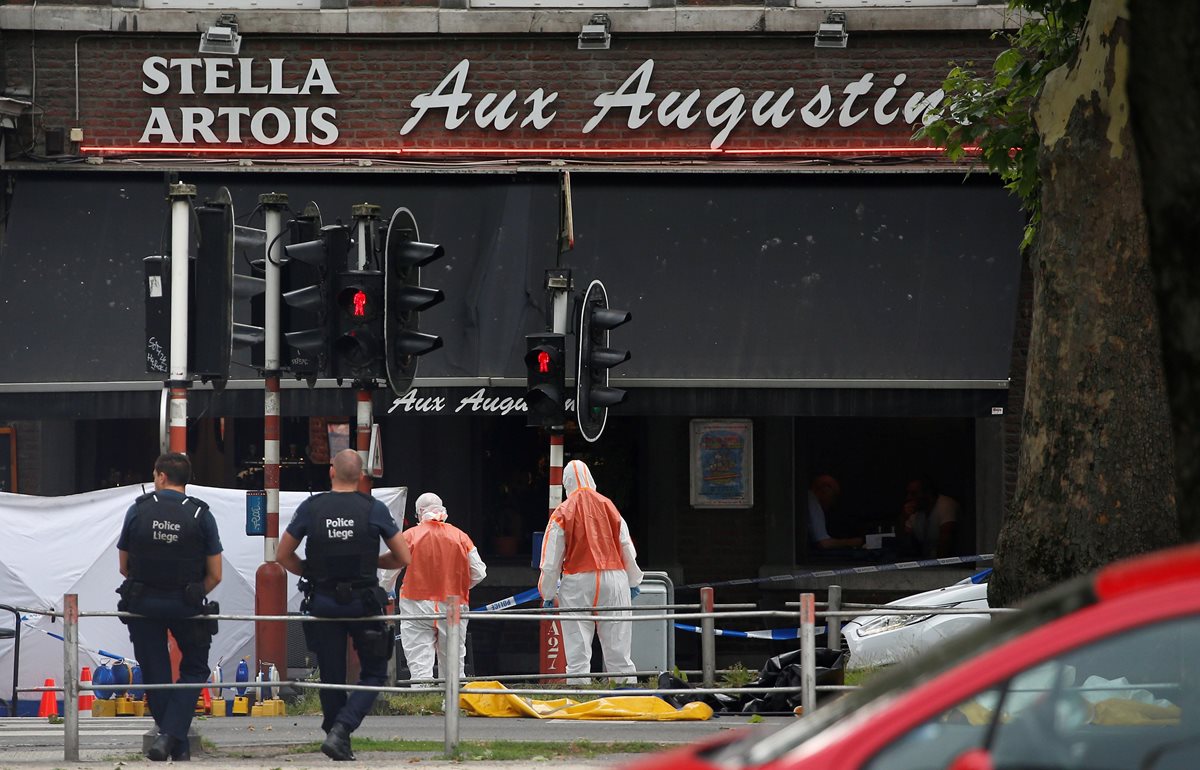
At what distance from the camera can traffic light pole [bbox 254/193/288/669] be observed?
13109mm

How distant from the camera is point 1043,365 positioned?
30.0 feet

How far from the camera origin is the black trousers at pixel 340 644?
10016 millimetres

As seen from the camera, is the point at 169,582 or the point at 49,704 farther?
the point at 49,704

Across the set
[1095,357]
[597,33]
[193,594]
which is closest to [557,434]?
[597,33]

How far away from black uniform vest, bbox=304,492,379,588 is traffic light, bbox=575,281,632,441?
434cm

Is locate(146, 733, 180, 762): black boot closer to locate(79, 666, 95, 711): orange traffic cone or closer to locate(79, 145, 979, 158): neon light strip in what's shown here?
locate(79, 666, 95, 711): orange traffic cone

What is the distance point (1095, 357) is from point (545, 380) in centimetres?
594

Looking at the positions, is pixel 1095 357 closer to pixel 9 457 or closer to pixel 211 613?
pixel 211 613

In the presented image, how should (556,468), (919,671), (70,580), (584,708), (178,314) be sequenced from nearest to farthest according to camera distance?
→ (919,671), (178,314), (584,708), (70,580), (556,468)

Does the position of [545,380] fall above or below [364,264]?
below

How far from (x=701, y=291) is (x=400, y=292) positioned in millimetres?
4398

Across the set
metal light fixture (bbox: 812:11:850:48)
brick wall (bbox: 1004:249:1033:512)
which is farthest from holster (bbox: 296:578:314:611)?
metal light fixture (bbox: 812:11:850:48)

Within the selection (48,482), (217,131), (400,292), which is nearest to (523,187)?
(217,131)

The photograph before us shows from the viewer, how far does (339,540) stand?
391 inches
